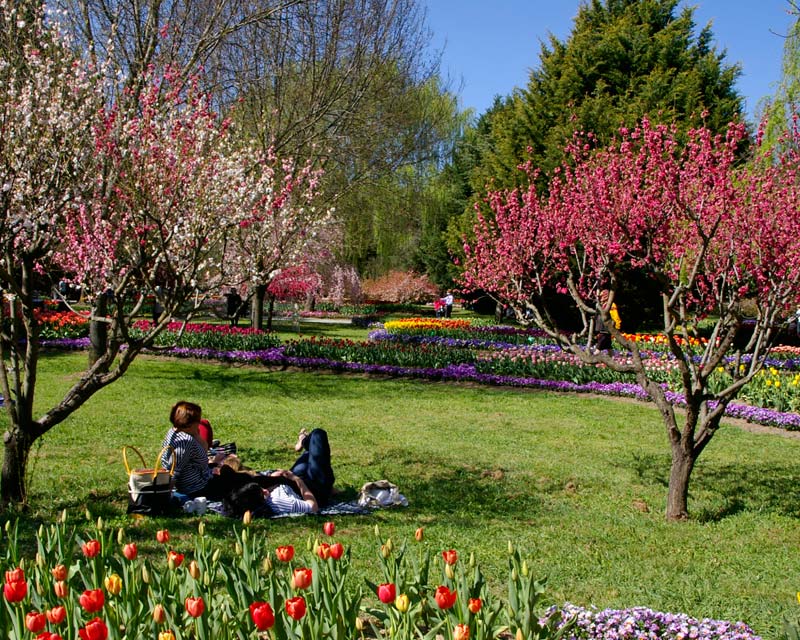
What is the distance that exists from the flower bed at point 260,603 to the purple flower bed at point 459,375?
7675mm

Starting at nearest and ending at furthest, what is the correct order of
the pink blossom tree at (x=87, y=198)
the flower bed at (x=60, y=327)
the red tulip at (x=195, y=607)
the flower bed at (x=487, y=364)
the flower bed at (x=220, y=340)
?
the red tulip at (x=195, y=607), the pink blossom tree at (x=87, y=198), the flower bed at (x=487, y=364), the flower bed at (x=220, y=340), the flower bed at (x=60, y=327)

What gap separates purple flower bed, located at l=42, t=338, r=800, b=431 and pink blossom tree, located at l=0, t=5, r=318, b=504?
285 inches

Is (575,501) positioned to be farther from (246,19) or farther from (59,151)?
(246,19)

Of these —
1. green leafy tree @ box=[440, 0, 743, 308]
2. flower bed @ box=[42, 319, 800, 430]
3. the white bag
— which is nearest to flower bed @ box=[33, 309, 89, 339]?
flower bed @ box=[42, 319, 800, 430]

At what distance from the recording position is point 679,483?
18.9 ft

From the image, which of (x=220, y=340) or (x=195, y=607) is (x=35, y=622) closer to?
(x=195, y=607)

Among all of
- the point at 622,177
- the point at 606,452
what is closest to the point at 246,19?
the point at 622,177

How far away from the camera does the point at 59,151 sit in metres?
5.26

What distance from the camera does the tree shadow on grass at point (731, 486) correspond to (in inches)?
244

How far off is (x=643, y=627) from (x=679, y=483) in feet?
8.38

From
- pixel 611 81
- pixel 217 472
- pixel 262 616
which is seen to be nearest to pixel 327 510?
pixel 217 472

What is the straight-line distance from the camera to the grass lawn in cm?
468

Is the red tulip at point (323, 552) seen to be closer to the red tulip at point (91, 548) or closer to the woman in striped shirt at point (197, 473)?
the red tulip at point (91, 548)

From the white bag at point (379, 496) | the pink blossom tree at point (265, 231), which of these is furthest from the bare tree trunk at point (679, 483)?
the pink blossom tree at point (265, 231)
